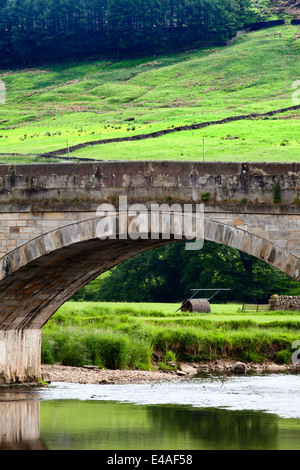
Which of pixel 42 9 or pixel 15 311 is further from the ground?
pixel 42 9

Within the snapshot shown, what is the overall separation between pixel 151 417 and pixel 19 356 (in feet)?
18.4

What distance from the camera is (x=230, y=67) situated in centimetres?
11906

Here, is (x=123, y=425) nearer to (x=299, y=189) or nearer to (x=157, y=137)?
(x=299, y=189)

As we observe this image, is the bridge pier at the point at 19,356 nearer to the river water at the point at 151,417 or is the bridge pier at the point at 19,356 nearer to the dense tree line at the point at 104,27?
the river water at the point at 151,417

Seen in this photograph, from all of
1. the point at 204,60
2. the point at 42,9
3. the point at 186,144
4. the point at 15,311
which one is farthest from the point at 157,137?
the point at 42,9

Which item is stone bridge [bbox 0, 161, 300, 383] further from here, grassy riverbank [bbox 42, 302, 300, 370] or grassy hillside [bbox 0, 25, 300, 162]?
grassy hillside [bbox 0, 25, 300, 162]

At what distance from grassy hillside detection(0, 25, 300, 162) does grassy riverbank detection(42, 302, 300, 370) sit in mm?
13166

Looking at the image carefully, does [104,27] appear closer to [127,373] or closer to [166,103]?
[166,103]

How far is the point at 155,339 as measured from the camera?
1358 inches

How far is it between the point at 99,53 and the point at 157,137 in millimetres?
80034

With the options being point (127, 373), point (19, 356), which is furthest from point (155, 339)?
point (19, 356)

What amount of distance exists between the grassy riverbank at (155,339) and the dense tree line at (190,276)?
19.7 metres

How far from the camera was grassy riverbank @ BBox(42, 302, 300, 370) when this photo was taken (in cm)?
3159
